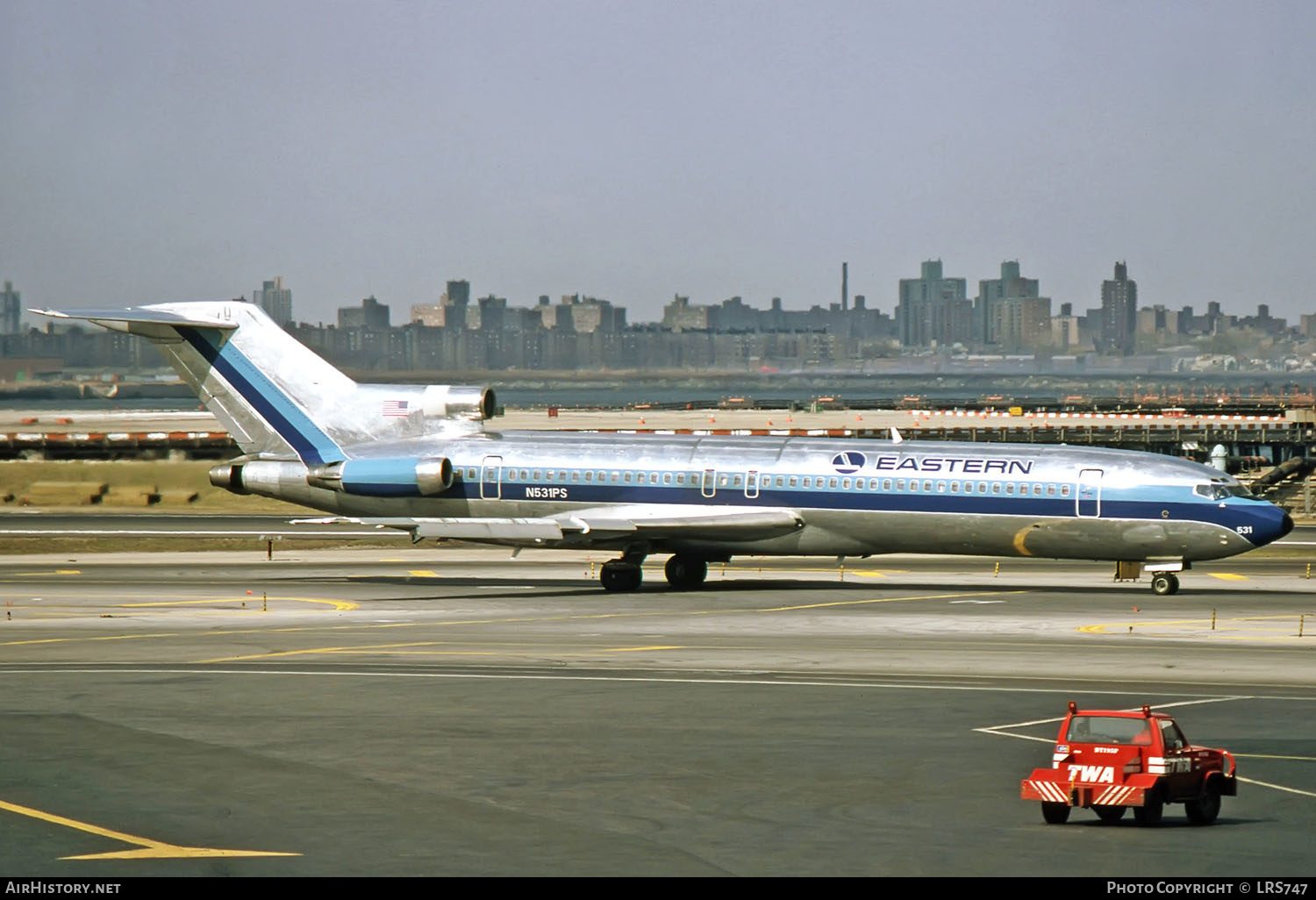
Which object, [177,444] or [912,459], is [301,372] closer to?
[912,459]

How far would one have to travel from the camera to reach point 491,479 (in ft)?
164

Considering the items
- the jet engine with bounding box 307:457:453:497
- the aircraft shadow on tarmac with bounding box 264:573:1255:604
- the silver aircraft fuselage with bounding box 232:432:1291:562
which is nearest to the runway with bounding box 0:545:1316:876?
the aircraft shadow on tarmac with bounding box 264:573:1255:604

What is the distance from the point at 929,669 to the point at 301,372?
26.1m

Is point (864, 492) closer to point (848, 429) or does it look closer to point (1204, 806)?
point (1204, 806)

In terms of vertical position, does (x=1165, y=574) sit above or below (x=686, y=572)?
above

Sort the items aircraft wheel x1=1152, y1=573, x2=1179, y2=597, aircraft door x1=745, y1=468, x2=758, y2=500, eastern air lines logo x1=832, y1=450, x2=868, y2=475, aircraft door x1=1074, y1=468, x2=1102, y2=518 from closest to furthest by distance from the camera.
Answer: aircraft door x1=1074, y1=468, x2=1102, y2=518 < aircraft wheel x1=1152, y1=573, x2=1179, y2=597 < eastern air lines logo x1=832, y1=450, x2=868, y2=475 < aircraft door x1=745, y1=468, x2=758, y2=500

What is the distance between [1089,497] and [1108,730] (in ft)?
92.0

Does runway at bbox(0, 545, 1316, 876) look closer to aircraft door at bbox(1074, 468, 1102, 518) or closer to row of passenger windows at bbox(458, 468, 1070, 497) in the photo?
aircraft door at bbox(1074, 468, 1102, 518)

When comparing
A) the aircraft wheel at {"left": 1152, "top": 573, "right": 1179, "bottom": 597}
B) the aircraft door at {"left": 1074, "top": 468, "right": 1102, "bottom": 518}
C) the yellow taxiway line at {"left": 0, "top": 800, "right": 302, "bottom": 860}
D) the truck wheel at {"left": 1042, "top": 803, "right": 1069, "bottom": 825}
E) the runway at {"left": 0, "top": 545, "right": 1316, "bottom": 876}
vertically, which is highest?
the aircraft door at {"left": 1074, "top": 468, "right": 1102, "bottom": 518}

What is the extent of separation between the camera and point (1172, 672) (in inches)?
1276

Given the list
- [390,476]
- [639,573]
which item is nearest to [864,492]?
[639,573]

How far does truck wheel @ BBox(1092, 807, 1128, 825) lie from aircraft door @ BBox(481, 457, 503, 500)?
32296mm

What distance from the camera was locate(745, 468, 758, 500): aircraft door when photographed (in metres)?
48.6

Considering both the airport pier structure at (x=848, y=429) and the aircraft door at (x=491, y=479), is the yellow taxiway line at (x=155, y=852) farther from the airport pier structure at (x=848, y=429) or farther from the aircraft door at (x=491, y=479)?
the airport pier structure at (x=848, y=429)
